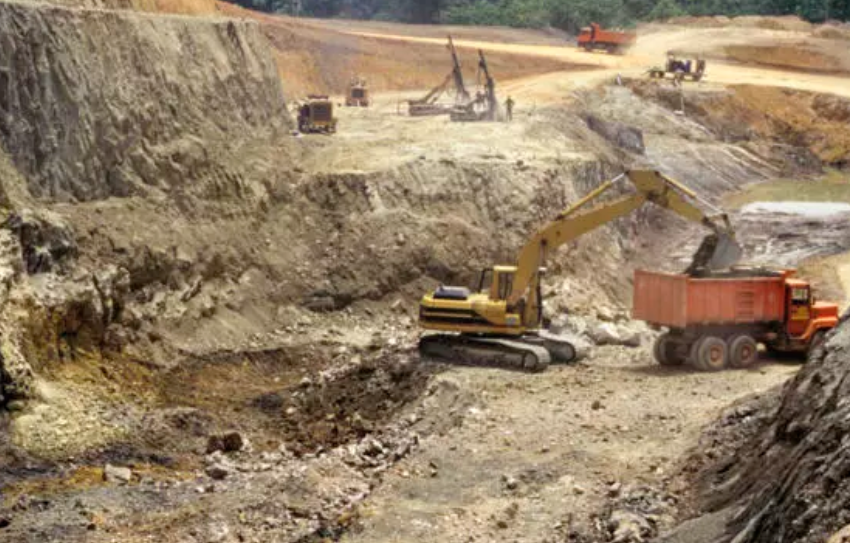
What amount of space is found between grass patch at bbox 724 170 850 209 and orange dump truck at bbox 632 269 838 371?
19.6 meters

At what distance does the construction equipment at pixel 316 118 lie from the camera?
131ft

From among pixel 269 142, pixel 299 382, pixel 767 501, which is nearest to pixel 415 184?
pixel 269 142

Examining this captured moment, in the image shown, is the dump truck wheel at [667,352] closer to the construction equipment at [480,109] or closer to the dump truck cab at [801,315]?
the dump truck cab at [801,315]

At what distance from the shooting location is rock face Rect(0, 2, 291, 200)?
25672mm

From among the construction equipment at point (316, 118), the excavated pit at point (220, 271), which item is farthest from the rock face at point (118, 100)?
the construction equipment at point (316, 118)

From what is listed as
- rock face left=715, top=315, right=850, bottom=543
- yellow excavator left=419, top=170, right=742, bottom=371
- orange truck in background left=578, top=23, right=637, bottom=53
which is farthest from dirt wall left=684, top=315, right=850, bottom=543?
orange truck in background left=578, top=23, right=637, bottom=53

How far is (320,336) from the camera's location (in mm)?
29516

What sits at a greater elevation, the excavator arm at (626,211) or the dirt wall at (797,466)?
the excavator arm at (626,211)

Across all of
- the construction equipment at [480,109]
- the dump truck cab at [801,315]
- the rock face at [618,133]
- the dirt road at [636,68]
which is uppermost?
the dirt road at [636,68]

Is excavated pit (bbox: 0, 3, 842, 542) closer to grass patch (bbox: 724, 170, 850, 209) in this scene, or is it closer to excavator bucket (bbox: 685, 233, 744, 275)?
excavator bucket (bbox: 685, 233, 744, 275)

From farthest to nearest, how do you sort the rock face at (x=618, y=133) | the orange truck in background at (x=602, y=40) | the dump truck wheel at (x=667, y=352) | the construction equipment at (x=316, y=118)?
1. the orange truck in background at (x=602, y=40)
2. the rock face at (x=618, y=133)
3. the construction equipment at (x=316, y=118)
4. the dump truck wheel at (x=667, y=352)

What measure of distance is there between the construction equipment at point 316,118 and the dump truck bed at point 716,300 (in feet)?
53.2

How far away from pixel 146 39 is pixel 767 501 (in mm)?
19311

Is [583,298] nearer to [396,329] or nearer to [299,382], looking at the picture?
[396,329]
